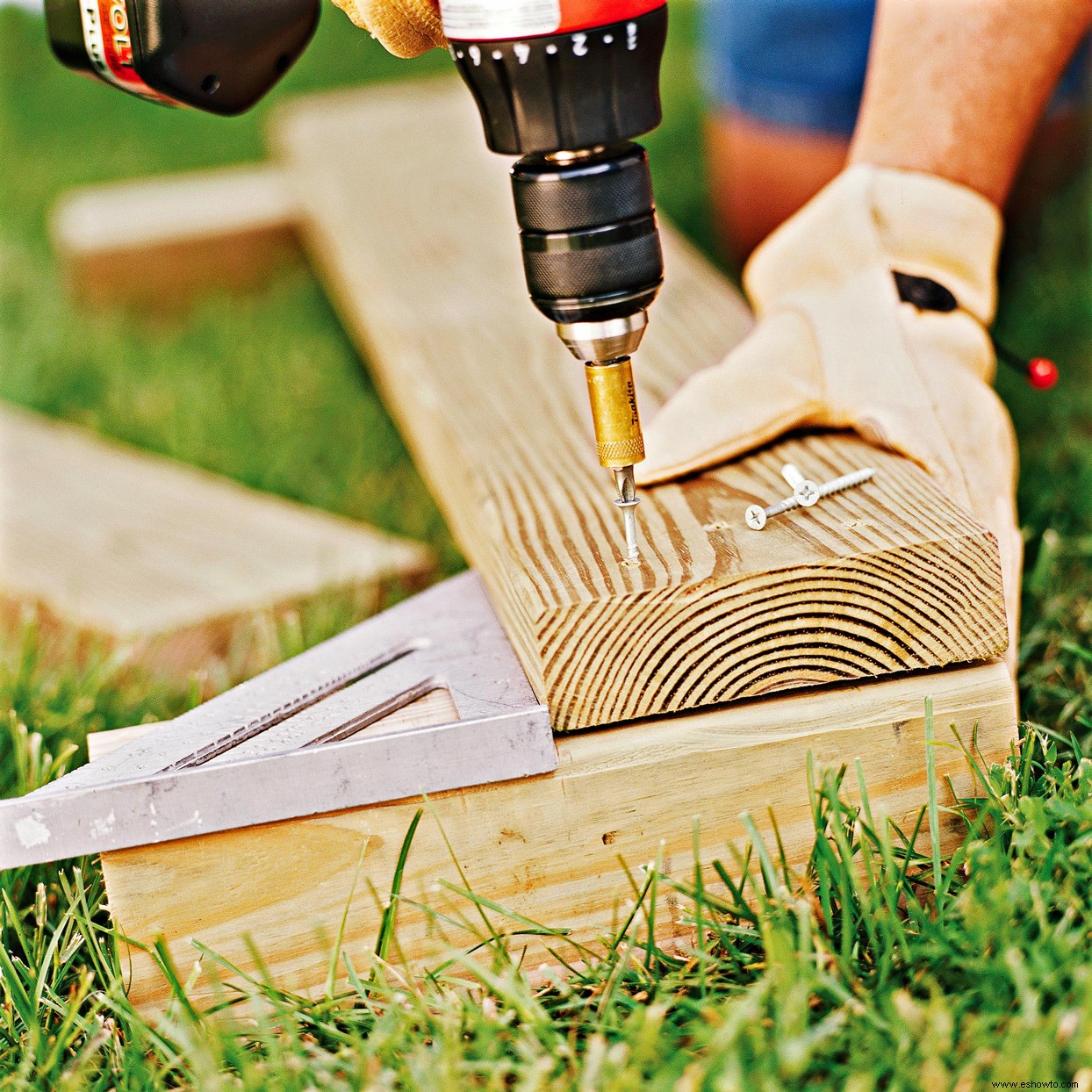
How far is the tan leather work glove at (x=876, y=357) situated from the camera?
158cm

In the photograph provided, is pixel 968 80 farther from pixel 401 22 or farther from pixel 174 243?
pixel 174 243

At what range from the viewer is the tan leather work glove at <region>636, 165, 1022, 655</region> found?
158cm

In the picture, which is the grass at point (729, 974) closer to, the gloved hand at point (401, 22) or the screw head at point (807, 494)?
the screw head at point (807, 494)

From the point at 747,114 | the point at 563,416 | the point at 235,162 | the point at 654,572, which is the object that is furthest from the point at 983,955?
the point at 235,162

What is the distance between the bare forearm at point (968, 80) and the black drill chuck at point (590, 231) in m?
0.72

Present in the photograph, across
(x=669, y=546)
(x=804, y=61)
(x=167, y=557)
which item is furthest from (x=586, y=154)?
(x=804, y=61)

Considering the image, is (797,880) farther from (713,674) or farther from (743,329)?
(743,329)

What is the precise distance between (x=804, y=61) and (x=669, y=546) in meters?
2.07

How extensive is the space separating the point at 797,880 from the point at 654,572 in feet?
1.19

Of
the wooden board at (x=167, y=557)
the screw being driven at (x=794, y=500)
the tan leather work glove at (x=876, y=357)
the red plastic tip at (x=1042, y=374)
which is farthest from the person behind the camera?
the wooden board at (x=167, y=557)

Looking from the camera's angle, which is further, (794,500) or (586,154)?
(794,500)

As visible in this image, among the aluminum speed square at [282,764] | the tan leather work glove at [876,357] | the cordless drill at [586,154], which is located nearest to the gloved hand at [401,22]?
the cordless drill at [586,154]

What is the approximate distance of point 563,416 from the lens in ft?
6.22

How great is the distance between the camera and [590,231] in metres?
1.19
